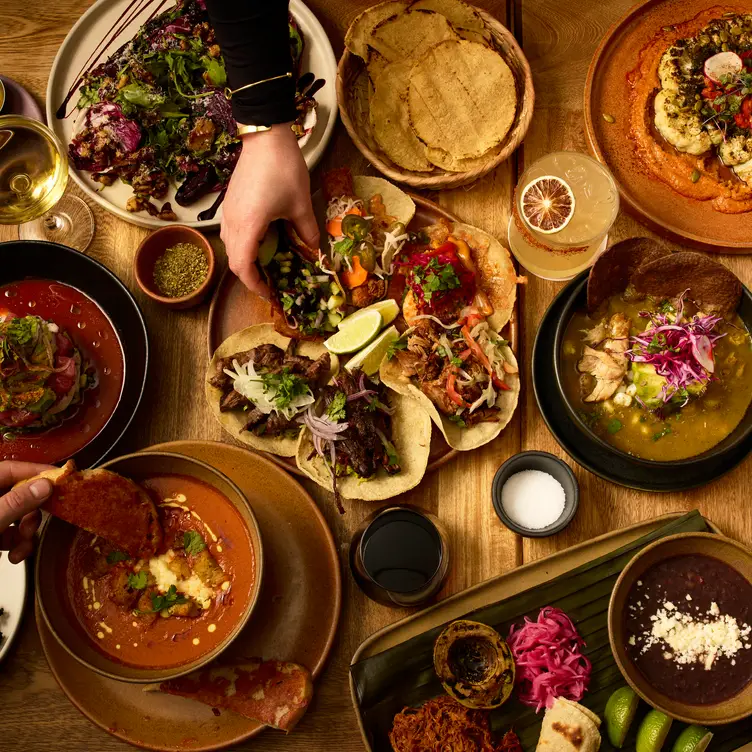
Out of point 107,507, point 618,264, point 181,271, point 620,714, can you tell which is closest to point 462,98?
point 618,264

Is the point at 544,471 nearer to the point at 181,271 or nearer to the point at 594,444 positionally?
the point at 594,444

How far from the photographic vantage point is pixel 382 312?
11.5ft

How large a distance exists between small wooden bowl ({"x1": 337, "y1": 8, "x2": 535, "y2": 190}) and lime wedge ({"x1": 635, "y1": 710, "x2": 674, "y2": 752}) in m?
2.50

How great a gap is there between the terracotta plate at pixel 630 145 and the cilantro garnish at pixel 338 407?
64.8 inches

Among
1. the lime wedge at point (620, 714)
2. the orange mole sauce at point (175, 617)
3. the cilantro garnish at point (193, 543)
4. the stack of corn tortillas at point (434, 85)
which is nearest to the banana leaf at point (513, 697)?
the lime wedge at point (620, 714)

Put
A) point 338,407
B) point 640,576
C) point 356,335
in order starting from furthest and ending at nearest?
point 356,335 → point 338,407 → point 640,576

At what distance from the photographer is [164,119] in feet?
12.0

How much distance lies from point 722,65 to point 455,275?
5.62 ft

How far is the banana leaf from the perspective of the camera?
3143 millimetres

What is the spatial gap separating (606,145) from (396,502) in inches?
79.5

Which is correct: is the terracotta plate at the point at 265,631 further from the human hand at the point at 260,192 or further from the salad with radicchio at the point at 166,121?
the salad with radicchio at the point at 166,121

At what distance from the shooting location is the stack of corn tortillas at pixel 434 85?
3580 mm

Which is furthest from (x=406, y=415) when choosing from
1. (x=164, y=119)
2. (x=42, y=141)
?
(x=42, y=141)

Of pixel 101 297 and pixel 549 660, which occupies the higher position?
pixel 101 297
